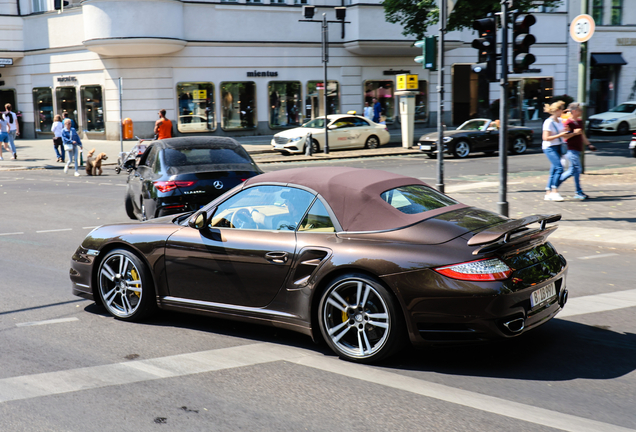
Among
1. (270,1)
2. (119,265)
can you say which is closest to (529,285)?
(119,265)

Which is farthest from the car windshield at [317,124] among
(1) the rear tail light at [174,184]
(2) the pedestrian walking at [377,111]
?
(1) the rear tail light at [174,184]

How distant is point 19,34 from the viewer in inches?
1335

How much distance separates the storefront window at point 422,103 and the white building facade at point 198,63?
53mm

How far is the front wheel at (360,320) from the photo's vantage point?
469cm

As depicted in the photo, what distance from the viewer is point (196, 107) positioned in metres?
31.9

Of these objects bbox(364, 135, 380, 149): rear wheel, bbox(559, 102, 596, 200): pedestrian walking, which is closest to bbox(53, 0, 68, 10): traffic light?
bbox(364, 135, 380, 149): rear wheel

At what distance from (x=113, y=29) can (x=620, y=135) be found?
926 inches

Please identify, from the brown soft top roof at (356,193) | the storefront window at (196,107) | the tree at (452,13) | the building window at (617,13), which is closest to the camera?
the brown soft top roof at (356,193)

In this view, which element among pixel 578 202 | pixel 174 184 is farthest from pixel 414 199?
pixel 578 202

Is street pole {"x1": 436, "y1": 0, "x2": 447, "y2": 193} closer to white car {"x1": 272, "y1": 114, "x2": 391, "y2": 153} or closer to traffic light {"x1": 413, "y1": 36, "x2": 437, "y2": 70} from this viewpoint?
traffic light {"x1": 413, "y1": 36, "x2": 437, "y2": 70}

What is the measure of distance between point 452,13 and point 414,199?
22.6 metres

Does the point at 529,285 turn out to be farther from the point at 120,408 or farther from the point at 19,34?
the point at 19,34

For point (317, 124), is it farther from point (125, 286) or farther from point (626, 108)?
point (125, 286)

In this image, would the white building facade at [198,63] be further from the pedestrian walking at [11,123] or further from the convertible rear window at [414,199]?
the convertible rear window at [414,199]
